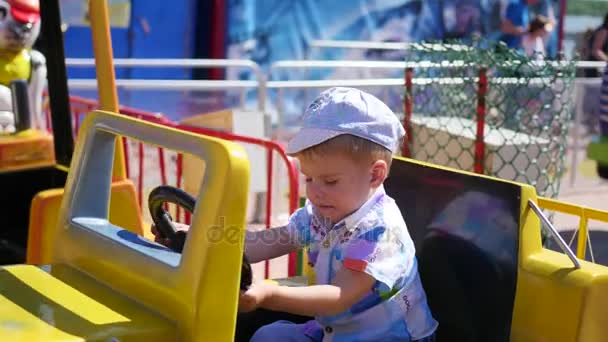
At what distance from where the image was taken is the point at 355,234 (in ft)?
7.22

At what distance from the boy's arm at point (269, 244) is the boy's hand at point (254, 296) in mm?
511

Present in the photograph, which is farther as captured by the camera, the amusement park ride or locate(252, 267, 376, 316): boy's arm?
locate(252, 267, 376, 316): boy's arm

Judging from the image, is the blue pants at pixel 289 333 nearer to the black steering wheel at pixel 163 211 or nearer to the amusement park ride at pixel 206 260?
the amusement park ride at pixel 206 260

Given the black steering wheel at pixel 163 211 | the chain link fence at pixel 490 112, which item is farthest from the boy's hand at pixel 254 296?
the chain link fence at pixel 490 112

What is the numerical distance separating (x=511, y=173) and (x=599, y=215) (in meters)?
2.67

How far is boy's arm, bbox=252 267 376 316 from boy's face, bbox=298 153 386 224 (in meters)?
0.16

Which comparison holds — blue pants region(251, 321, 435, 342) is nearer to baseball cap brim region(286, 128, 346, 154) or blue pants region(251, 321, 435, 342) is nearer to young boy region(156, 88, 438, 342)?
young boy region(156, 88, 438, 342)

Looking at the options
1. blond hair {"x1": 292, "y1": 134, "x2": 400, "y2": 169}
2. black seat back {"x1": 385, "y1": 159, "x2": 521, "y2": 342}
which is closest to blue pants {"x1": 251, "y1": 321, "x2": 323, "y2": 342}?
black seat back {"x1": 385, "y1": 159, "x2": 521, "y2": 342}

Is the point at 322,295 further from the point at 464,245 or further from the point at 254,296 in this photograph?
the point at 464,245

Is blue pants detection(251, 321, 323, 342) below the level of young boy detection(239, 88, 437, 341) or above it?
below

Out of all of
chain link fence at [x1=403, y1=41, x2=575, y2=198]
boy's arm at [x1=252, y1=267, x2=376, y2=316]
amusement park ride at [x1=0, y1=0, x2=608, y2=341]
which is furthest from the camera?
chain link fence at [x1=403, y1=41, x2=575, y2=198]

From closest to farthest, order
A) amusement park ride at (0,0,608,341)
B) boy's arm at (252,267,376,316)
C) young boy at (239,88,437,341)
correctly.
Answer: amusement park ride at (0,0,608,341), boy's arm at (252,267,376,316), young boy at (239,88,437,341)

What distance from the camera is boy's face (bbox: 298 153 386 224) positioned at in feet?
7.01

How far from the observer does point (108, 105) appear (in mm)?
3160
